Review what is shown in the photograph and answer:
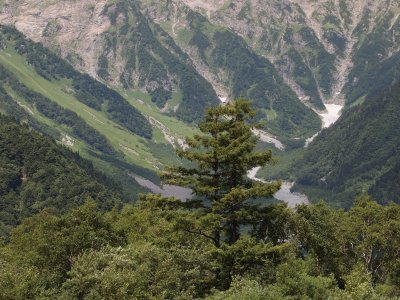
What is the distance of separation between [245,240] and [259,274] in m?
4.26

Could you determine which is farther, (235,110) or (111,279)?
(235,110)

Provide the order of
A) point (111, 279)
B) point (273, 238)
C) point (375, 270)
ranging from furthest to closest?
point (375, 270)
point (273, 238)
point (111, 279)

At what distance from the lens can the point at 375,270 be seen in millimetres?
88750

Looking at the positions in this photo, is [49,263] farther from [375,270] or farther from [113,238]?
[375,270]

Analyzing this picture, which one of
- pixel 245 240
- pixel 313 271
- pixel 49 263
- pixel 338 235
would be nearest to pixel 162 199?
pixel 245 240

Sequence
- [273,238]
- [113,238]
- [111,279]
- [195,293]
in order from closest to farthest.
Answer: [111,279] < [195,293] < [273,238] < [113,238]

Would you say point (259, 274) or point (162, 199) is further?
point (162, 199)

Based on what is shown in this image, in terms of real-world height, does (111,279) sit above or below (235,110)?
below

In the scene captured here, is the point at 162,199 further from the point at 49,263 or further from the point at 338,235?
the point at 338,235

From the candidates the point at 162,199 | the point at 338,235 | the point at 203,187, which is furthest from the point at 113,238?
the point at 338,235

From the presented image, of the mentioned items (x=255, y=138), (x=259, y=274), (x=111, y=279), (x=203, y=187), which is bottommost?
(x=111, y=279)

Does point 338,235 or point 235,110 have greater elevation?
point 235,110

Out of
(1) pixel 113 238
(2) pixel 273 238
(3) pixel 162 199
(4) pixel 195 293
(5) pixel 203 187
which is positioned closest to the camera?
(4) pixel 195 293

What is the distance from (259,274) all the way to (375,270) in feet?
Result: 132
